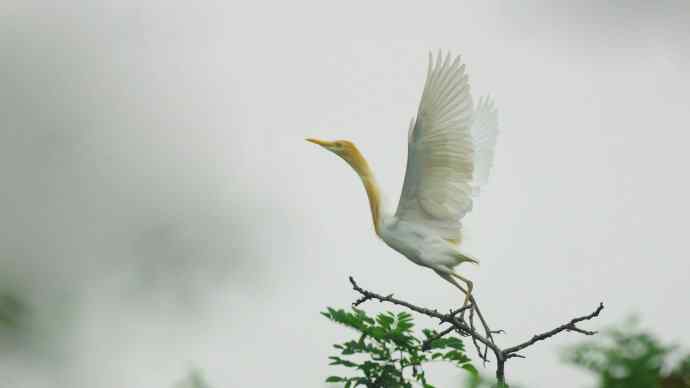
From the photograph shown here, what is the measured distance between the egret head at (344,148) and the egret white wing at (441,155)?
1.74ft

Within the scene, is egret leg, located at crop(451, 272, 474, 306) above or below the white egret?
below

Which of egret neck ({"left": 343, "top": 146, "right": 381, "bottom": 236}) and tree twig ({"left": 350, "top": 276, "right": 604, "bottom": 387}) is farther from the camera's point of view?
egret neck ({"left": 343, "top": 146, "right": 381, "bottom": 236})

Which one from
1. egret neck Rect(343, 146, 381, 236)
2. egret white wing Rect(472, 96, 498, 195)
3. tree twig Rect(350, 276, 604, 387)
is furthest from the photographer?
egret white wing Rect(472, 96, 498, 195)

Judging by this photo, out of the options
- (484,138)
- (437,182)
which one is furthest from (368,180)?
(484,138)

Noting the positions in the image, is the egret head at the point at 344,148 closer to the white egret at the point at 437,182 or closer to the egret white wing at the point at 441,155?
the white egret at the point at 437,182

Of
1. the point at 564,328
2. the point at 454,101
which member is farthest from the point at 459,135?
the point at 564,328

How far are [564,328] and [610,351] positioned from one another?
2.42m

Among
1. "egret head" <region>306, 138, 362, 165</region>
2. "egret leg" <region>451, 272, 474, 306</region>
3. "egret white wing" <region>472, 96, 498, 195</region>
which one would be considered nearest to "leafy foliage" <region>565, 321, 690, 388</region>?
"egret leg" <region>451, 272, 474, 306</region>

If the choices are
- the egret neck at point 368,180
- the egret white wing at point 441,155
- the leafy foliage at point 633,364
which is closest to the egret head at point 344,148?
the egret neck at point 368,180

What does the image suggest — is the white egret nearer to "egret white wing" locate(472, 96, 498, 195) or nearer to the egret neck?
the egret neck

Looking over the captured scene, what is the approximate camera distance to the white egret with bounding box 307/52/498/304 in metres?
5.37

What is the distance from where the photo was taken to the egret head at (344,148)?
609 centimetres

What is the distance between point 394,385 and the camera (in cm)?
337

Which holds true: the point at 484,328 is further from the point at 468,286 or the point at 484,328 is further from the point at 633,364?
the point at 633,364
